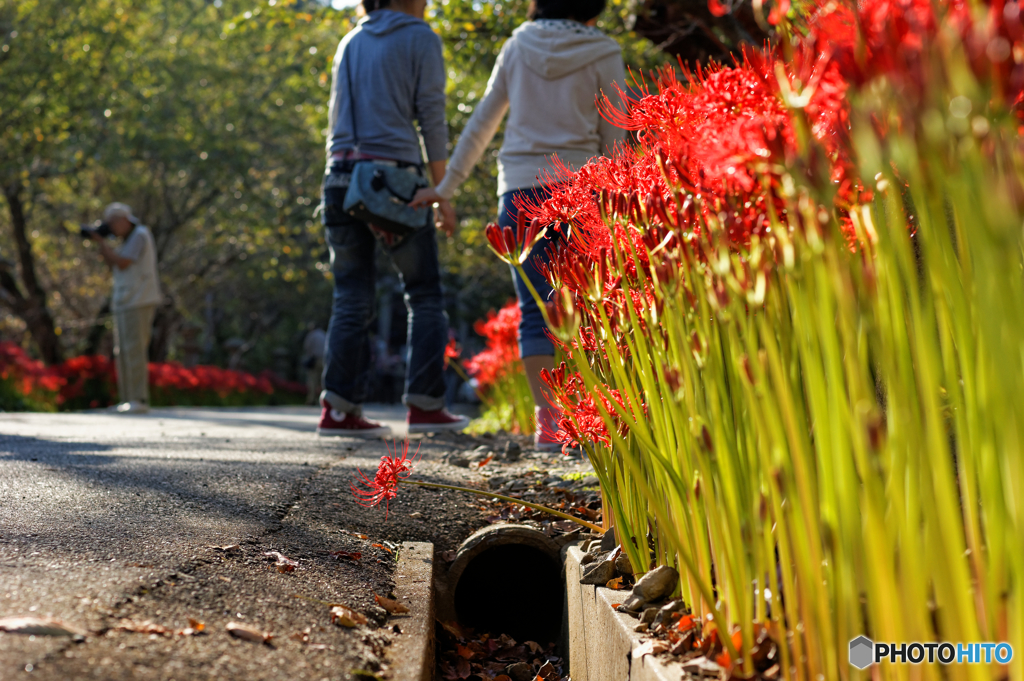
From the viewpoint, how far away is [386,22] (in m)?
4.15

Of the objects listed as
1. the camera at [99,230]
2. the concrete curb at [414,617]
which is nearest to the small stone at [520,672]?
the concrete curb at [414,617]

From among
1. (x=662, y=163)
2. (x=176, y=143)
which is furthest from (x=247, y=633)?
(x=176, y=143)

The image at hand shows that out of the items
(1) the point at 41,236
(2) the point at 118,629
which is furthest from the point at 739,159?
(1) the point at 41,236

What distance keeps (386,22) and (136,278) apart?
467cm

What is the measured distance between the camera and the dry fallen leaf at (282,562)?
1686mm

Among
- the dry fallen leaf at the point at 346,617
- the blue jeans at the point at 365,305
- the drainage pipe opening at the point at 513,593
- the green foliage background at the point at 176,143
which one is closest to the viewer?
the dry fallen leaf at the point at 346,617

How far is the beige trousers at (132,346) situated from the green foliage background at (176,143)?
2.90 meters

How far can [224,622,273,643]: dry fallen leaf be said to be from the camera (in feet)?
4.19

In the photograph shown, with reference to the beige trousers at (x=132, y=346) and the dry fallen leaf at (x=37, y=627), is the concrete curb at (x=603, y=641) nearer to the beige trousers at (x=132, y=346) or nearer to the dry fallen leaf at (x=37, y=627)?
the dry fallen leaf at (x=37, y=627)

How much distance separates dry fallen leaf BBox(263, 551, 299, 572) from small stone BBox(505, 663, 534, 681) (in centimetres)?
76

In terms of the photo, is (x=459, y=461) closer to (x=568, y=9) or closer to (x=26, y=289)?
(x=568, y=9)

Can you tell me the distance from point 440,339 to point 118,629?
10.5 ft

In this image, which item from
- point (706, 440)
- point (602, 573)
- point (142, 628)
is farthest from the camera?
point (602, 573)

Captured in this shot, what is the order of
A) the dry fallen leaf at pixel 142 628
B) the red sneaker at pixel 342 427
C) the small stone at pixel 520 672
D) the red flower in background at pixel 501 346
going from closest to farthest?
1. the dry fallen leaf at pixel 142 628
2. the small stone at pixel 520 672
3. the red sneaker at pixel 342 427
4. the red flower in background at pixel 501 346
